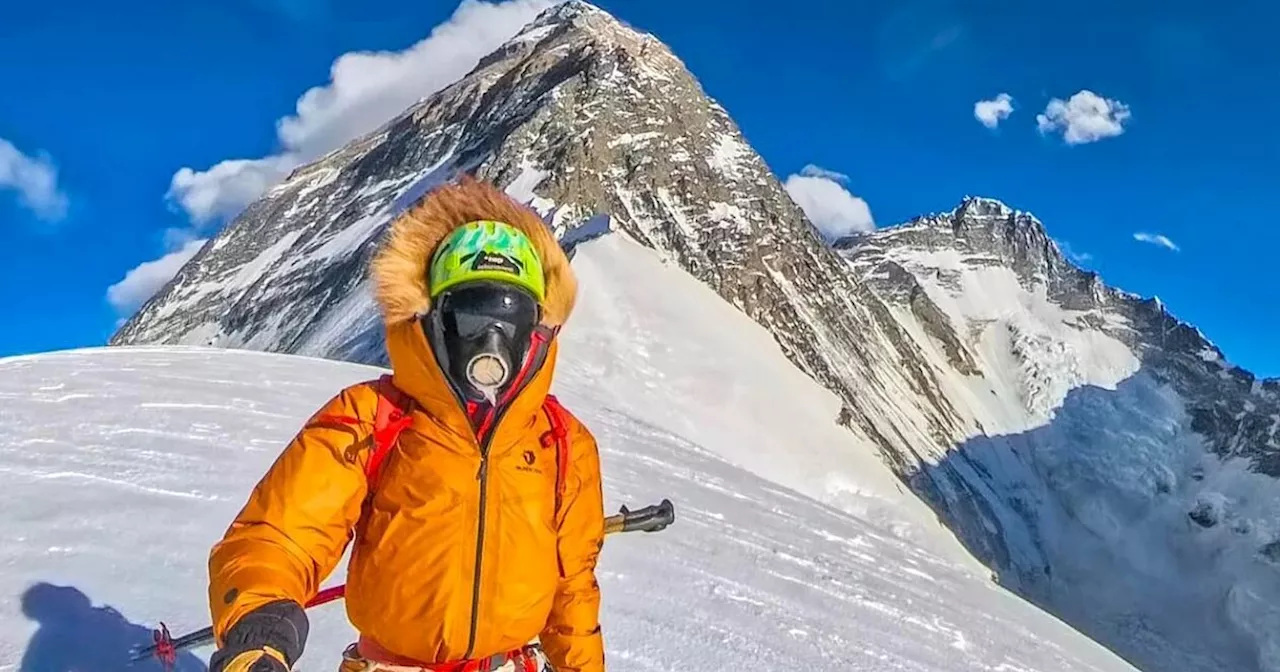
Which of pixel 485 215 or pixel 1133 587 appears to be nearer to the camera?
pixel 485 215

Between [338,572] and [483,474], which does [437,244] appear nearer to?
[483,474]

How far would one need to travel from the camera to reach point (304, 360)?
15664 mm

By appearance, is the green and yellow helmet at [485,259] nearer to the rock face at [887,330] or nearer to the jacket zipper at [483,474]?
the jacket zipper at [483,474]

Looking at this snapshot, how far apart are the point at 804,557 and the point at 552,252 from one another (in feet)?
25.2

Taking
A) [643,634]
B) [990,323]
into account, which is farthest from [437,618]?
[990,323]

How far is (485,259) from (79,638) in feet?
9.77

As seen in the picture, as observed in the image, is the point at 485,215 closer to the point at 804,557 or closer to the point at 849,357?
the point at 804,557

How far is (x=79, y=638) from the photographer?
4824 millimetres

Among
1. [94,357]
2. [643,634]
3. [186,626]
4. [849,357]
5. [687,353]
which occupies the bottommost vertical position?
[186,626]

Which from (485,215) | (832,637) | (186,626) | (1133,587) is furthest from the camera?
(1133,587)

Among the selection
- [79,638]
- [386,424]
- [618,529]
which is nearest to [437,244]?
[386,424]

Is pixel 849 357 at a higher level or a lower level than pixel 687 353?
higher

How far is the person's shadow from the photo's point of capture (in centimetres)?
454

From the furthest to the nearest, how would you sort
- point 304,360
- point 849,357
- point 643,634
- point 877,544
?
point 849,357 < point 304,360 < point 877,544 < point 643,634
